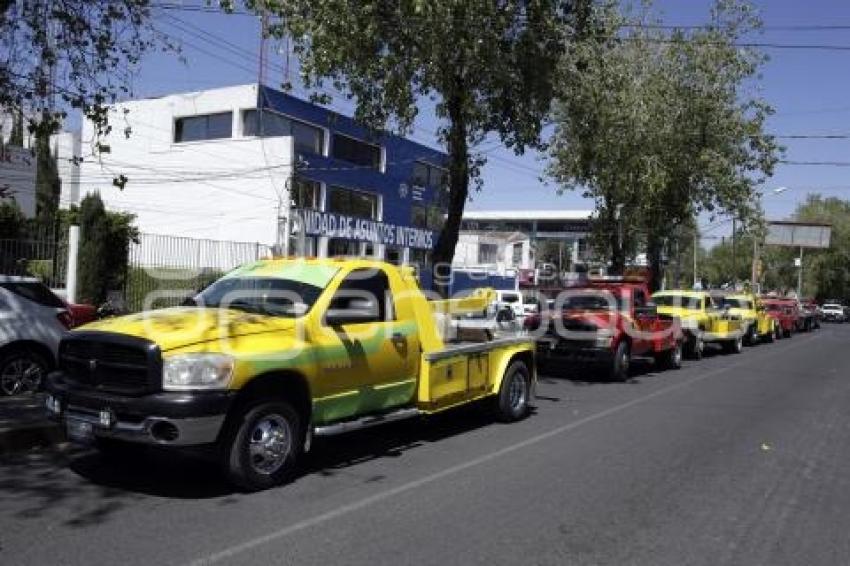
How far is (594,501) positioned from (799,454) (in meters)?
3.67

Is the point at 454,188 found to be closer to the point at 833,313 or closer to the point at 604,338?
the point at 604,338

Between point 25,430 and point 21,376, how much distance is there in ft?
8.53

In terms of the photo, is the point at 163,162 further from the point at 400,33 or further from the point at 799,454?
the point at 799,454

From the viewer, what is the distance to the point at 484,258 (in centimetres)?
7344

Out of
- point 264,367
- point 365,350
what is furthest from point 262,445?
point 365,350

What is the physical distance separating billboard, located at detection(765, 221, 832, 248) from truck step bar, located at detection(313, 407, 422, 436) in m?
58.3

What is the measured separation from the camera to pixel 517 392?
1149cm

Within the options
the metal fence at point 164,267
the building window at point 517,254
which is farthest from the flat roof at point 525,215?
the metal fence at point 164,267

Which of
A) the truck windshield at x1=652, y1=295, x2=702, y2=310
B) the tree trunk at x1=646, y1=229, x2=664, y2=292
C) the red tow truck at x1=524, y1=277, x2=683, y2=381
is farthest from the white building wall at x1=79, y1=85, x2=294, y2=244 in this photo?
the red tow truck at x1=524, y1=277, x2=683, y2=381

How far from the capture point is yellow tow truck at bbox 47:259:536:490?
675cm

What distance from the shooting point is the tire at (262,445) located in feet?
22.9

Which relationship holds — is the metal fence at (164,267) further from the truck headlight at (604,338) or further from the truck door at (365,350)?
the truck door at (365,350)

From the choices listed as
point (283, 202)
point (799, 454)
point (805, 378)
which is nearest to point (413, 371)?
point (799, 454)

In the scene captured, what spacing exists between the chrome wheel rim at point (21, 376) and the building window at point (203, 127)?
31065 millimetres
